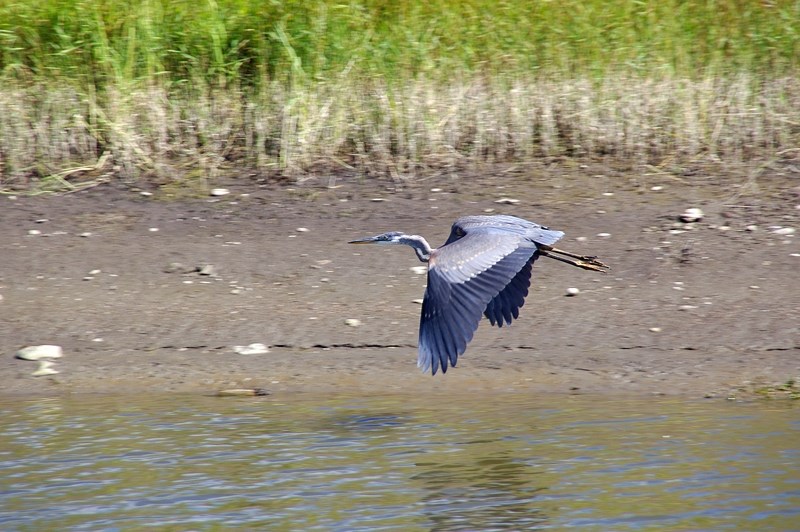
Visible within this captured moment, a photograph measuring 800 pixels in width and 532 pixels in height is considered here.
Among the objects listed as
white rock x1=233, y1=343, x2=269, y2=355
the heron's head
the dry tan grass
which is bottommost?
white rock x1=233, y1=343, x2=269, y2=355

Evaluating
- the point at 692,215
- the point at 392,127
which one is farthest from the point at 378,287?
the point at 692,215

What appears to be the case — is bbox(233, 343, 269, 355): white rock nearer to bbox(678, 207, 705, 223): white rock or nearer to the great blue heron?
the great blue heron

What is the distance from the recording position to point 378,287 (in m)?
6.72

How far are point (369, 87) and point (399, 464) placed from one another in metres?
4.21

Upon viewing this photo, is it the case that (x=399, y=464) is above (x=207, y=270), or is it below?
below

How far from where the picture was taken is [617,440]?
190 inches

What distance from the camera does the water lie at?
4.10m

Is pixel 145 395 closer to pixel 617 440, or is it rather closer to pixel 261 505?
pixel 261 505

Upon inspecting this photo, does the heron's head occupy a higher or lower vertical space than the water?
higher

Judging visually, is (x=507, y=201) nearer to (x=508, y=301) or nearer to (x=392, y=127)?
(x=392, y=127)

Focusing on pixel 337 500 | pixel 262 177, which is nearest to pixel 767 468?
pixel 337 500

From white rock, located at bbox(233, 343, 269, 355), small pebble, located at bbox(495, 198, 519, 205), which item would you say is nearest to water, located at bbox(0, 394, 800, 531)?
white rock, located at bbox(233, 343, 269, 355)

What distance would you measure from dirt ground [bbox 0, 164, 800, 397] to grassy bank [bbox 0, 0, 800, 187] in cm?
30

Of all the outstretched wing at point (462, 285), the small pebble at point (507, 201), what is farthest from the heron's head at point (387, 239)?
the small pebble at point (507, 201)
